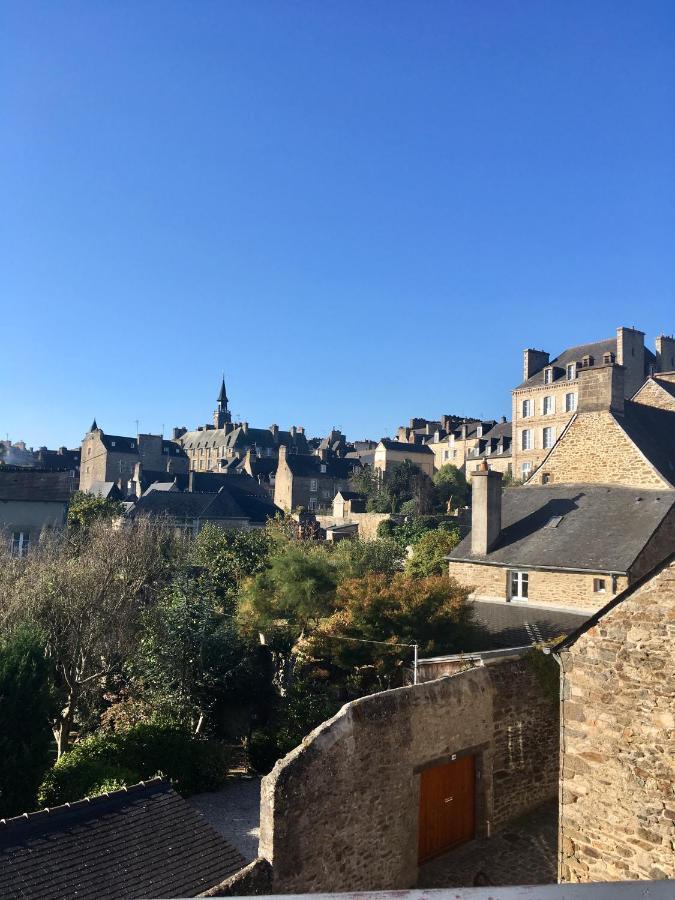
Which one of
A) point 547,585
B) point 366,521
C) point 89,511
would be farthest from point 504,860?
point 89,511

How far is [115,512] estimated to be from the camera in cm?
4044

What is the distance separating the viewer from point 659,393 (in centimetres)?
2934

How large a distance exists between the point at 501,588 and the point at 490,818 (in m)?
8.94

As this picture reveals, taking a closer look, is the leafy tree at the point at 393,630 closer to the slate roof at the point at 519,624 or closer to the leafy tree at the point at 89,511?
the slate roof at the point at 519,624

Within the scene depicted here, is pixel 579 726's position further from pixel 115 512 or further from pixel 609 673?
pixel 115 512

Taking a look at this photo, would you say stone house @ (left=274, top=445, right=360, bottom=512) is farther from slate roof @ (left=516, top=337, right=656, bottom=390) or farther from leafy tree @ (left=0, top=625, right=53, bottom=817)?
leafy tree @ (left=0, top=625, right=53, bottom=817)

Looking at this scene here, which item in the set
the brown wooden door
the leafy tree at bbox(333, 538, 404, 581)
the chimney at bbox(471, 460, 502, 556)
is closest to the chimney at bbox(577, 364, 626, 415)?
the chimney at bbox(471, 460, 502, 556)

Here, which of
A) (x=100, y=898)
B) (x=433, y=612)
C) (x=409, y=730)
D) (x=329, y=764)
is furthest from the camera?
(x=433, y=612)

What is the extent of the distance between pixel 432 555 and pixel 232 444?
232ft

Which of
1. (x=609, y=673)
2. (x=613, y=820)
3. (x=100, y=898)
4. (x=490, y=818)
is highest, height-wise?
(x=609, y=673)

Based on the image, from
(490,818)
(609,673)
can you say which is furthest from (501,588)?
(609,673)

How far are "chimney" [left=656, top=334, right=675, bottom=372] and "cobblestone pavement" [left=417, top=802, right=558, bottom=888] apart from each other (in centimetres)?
4562

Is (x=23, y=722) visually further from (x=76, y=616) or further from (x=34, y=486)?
(x=34, y=486)

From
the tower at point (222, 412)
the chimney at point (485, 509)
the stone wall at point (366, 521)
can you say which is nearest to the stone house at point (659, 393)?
the chimney at point (485, 509)
